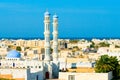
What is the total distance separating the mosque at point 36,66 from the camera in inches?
1290

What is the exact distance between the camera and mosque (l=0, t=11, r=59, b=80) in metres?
32.8

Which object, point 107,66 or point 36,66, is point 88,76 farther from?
point 36,66

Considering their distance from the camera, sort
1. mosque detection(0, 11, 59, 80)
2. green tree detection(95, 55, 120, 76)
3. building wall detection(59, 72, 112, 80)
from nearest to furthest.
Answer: mosque detection(0, 11, 59, 80)
building wall detection(59, 72, 112, 80)
green tree detection(95, 55, 120, 76)

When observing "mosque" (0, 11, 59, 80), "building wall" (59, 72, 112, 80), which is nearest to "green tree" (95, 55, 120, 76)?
"building wall" (59, 72, 112, 80)

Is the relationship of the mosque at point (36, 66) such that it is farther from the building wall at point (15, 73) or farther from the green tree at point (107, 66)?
the green tree at point (107, 66)

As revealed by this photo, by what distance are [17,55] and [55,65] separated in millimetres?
5502

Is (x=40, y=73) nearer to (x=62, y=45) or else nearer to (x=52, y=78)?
(x=52, y=78)

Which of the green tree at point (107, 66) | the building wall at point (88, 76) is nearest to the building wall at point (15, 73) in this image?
the building wall at point (88, 76)

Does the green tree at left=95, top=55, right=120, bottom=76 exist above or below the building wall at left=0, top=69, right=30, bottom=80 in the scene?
above

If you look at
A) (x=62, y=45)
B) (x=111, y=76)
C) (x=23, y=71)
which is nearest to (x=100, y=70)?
(x=111, y=76)

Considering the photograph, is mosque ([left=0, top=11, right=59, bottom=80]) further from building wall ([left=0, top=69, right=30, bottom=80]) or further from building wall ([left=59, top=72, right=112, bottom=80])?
building wall ([left=59, top=72, right=112, bottom=80])

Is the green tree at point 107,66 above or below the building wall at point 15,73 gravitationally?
above

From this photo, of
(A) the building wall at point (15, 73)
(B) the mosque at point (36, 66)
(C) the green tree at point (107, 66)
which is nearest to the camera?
(A) the building wall at point (15, 73)

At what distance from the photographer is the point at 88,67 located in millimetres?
43375
